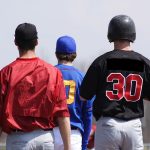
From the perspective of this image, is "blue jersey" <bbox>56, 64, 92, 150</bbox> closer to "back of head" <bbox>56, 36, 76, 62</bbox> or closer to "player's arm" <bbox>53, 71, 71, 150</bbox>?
"back of head" <bbox>56, 36, 76, 62</bbox>

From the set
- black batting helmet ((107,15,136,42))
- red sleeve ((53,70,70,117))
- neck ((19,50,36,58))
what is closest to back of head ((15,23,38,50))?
neck ((19,50,36,58))

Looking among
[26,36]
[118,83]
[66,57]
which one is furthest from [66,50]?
[26,36]

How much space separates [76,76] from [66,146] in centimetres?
148

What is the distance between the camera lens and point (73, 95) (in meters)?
6.88

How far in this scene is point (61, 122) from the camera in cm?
557

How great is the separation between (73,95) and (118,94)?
2.33ft

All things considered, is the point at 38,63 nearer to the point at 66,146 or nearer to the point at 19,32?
the point at 19,32

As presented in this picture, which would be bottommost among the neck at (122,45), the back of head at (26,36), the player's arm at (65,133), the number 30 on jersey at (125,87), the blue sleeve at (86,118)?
the blue sleeve at (86,118)

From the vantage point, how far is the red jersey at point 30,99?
5.54m

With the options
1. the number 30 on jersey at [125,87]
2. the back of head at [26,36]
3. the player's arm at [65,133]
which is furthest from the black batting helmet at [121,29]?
the player's arm at [65,133]

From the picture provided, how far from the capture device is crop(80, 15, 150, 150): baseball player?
6273mm

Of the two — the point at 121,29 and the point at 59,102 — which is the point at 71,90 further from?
the point at 59,102

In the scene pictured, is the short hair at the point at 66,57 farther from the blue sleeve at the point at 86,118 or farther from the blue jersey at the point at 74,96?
the blue sleeve at the point at 86,118

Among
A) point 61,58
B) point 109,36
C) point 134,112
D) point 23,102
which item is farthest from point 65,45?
point 23,102
